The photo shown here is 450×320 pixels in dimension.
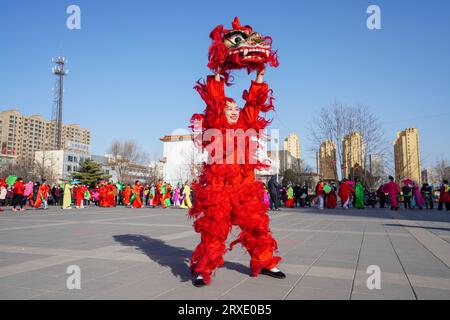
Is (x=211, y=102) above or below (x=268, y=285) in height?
above

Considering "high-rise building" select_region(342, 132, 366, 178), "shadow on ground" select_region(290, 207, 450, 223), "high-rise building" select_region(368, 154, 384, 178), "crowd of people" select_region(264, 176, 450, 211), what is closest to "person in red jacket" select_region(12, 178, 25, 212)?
"crowd of people" select_region(264, 176, 450, 211)

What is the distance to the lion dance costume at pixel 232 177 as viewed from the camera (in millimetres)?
3654

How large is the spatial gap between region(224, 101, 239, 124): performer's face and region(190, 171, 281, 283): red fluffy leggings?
0.70 metres

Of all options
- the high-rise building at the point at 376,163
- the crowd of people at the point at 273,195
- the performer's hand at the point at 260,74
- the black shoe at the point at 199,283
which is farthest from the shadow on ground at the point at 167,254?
the high-rise building at the point at 376,163

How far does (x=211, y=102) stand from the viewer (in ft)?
12.4

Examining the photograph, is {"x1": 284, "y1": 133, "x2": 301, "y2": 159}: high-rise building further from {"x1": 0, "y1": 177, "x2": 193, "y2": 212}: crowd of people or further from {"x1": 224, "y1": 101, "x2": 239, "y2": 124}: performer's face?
{"x1": 224, "y1": 101, "x2": 239, "y2": 124}: performer's face

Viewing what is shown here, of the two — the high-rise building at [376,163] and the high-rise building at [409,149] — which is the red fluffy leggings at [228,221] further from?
the high-rise building at [409,149]

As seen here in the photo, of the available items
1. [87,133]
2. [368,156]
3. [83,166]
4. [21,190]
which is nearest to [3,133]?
[87,133]

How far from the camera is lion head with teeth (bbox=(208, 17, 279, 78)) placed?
3.85 m

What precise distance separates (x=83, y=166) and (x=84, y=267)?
141 feet

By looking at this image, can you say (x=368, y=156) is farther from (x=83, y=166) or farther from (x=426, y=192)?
(x=83, y=166)

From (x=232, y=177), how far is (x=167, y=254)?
2.30 meters

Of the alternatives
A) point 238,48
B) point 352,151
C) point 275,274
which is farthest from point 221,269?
point 352,151

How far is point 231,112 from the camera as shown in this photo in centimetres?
395
